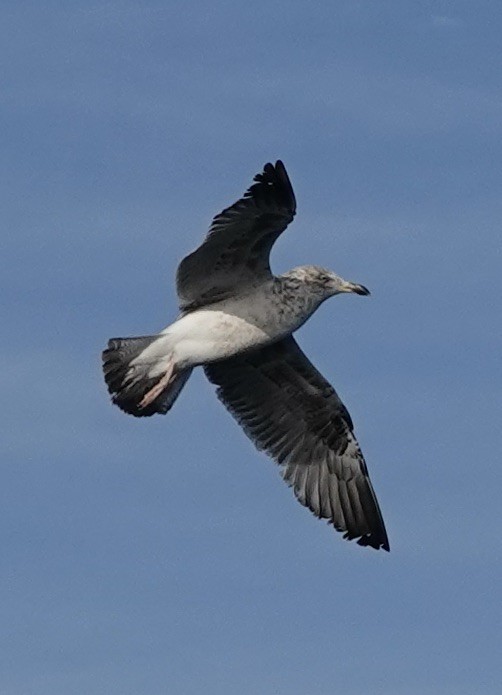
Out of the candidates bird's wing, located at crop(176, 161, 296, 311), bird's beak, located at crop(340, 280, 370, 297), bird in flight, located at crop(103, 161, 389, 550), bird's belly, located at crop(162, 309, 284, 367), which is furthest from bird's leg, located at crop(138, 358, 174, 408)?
bird's beak, located at crop(340, 280, 370, 297)

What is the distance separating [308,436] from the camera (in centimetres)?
2445

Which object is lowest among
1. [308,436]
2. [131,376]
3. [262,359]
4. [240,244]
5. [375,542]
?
[375,542]

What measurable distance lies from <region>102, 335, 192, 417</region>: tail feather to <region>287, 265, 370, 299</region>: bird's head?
5.60 feet

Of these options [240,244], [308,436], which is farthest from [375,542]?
[240,244]

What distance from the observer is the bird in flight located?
2186 centimetres

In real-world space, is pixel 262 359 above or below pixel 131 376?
above

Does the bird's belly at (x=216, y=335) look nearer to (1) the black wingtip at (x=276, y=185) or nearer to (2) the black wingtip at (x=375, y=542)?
(1) the black wingtip at (x=276, y=185)

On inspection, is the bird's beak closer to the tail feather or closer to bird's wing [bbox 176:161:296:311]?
bird's wing [bbox 176:161:296:311]

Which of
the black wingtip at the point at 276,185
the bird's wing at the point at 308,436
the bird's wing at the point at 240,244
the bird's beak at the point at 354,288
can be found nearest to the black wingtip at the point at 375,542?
the bird's wing at the point at 308,436

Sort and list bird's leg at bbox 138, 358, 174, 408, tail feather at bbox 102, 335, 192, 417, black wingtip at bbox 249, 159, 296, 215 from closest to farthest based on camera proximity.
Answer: black wingtip at bbox 249, 159, 296, 215 < bird's leg at bbox 138, 358, 174, 408 < tail feather at bbox 102, 335, 192, 417

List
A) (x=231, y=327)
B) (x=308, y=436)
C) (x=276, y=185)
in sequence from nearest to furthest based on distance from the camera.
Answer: (x=276, y=185) < (x=231, y=327) < (x=308, y=436)

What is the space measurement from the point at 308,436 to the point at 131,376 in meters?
2.71

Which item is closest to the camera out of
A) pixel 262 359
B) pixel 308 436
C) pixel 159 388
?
pixel 159 388

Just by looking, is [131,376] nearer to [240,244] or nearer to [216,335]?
[216,335]
